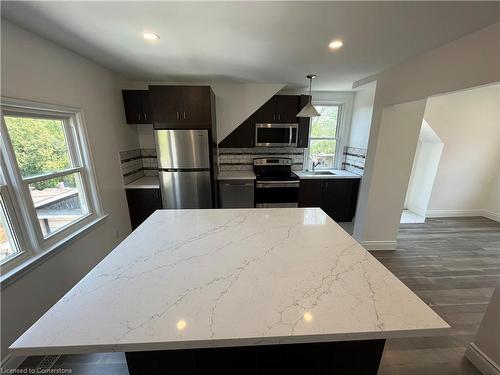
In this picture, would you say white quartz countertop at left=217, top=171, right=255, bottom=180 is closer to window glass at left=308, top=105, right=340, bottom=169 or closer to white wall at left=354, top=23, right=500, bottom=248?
window glass at left=308, top=105, right=340, bottom=169

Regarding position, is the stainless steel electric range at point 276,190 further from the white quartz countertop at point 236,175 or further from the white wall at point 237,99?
the white wall at point 237,99

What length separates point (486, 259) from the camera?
279 cm

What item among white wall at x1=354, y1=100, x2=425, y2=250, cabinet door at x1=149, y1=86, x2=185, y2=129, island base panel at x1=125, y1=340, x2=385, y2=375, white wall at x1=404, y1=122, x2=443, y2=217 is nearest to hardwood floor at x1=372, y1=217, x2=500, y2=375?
white wall at x1=354, y1=100, x2=425, y2=250

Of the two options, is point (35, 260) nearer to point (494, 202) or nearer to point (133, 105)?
point (133, 105)

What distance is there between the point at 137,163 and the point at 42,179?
1685 millimetres

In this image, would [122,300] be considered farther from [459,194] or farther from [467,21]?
[459,194]

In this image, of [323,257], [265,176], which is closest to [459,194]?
[265,176]

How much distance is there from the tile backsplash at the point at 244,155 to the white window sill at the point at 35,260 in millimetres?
2273

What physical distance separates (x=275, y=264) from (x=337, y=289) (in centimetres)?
32

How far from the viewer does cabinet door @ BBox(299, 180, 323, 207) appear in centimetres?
354

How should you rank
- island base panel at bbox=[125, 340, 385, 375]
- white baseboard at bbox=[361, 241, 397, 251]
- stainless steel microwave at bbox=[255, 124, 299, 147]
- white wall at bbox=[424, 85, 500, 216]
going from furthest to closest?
1. white wall at bbox=[424, 85, 500, 216]
2. stainless steel microwave at bbox=[255, 124, 299, 147]
3. white baseboard at bbox=[361, 241, 397, 251]
4. island base panel at bbox=[125, 340, 385, 375]

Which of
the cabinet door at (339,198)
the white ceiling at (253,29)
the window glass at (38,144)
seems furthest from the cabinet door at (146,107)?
the cabinet door at (339,198)

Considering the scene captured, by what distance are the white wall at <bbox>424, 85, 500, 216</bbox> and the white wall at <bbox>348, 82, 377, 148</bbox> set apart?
1.13 metres

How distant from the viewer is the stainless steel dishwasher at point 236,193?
3361 mm
